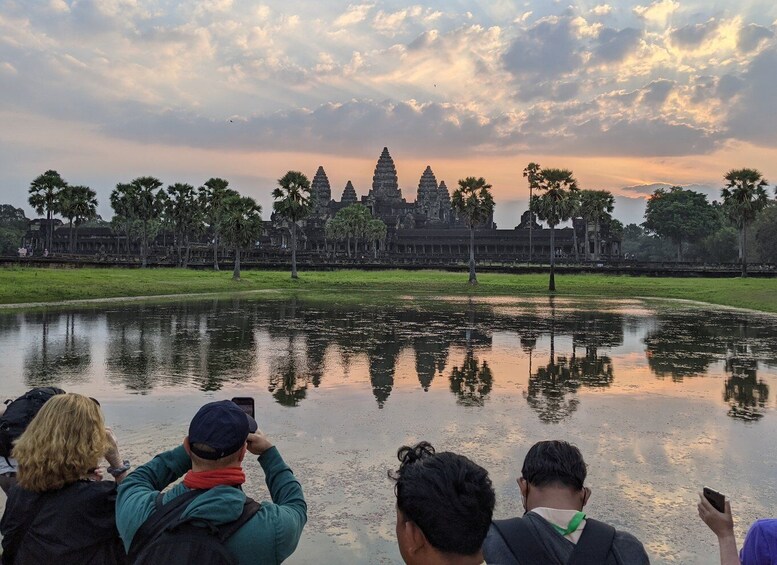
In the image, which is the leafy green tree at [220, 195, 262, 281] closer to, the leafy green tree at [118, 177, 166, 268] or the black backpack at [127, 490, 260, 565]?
the leafy green tree at [118, 177, 166, 268]

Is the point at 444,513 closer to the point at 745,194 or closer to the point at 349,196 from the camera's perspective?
the point at 745,194

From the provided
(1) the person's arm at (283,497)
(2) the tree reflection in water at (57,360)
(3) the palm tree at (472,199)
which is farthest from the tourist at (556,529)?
(3) the palm tree at (472,199)

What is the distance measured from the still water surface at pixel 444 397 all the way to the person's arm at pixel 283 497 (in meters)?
2.49

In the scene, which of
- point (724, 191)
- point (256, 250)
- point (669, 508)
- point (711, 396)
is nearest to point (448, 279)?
point (724, 191)

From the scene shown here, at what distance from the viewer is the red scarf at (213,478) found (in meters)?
2.77

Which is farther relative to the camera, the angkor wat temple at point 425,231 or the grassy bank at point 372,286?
the angkor wat temple at point 425,231

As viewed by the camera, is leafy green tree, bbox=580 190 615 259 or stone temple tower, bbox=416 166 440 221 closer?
A: leafy green tree, bbox=580 190 615 259

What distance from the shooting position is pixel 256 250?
9488 cm

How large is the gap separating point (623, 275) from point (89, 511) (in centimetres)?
6685

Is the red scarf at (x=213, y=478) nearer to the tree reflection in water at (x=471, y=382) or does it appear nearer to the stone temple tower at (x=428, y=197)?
the tree reflection in water at (x=471, y=382)

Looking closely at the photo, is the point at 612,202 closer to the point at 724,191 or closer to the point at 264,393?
the point at 724,191

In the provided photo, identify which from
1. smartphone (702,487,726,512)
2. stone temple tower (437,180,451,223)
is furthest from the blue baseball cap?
stone temple tower (437,180,451,223)

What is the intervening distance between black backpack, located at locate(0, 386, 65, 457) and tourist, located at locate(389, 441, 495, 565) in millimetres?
2298

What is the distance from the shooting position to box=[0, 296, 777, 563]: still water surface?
6.60 metres
